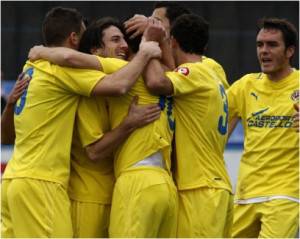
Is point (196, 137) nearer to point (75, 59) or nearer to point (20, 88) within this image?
point (75, 59)

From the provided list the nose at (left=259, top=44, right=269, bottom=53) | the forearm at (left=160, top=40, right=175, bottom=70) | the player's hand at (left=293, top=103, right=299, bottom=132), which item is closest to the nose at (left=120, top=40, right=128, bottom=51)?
the forearm at (left=160, top=40, right=175, bottom=70)

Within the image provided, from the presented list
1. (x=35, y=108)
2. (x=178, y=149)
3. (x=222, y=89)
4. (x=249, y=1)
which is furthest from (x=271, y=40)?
(x=249, y=1)

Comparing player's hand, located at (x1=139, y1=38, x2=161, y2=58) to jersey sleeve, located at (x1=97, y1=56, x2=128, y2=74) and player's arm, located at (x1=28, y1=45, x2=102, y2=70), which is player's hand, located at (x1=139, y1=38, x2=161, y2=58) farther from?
player's arm, located at (x1=28, y1=45, x2=102, y2=70)

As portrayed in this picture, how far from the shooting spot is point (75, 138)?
7445mm

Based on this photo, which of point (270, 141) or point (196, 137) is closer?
point (196, 137)

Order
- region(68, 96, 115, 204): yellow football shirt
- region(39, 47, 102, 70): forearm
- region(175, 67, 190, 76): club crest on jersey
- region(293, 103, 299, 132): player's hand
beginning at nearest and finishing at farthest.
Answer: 1. region(39, 47, 102, 70): forearm
2. region(68, 96, 115, 204): yellow football shirt
3. region(175, 67, 190, 76): club crest on jersey
4. region(293, 103, 299, 132): player's hand

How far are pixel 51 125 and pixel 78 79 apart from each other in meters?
0.37

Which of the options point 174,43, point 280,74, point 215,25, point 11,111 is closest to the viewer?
point 174,43

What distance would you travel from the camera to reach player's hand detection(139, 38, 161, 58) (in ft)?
23.8

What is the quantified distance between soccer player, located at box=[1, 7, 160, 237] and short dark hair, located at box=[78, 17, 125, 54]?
0.34 meters

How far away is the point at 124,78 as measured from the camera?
712 centimetres

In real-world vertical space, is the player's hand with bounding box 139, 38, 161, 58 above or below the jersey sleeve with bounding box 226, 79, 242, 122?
above

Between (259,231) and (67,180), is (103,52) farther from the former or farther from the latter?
(259,231)

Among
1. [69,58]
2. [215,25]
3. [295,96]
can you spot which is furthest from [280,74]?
[215,25]
